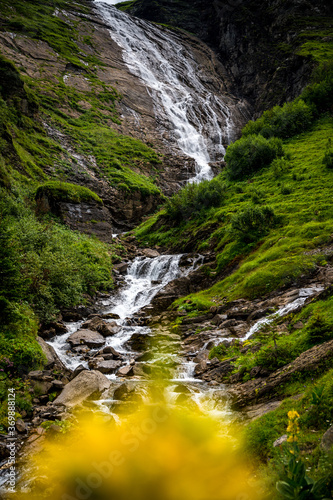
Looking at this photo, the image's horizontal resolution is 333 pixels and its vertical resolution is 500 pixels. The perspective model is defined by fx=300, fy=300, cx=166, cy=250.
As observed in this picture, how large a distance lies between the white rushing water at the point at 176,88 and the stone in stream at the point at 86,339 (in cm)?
3771

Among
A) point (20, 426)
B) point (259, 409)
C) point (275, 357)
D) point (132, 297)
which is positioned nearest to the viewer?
point (259, 409)

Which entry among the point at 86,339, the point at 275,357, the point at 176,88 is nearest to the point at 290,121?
the point at 86,339

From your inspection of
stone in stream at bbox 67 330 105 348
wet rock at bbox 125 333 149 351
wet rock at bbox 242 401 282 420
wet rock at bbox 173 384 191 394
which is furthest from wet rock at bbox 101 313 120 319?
wet rock at bbox 242 401 282 420

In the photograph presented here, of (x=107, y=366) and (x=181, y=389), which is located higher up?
(x=181, y=389)

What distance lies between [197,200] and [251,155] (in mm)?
7535

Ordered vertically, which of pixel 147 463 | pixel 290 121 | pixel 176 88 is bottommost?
pixel 147 463

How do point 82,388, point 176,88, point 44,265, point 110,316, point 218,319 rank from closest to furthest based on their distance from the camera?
point 82,388 → point 218,319 → point 44,265 → point 110,316 → point 176,88

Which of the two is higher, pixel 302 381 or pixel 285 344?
pixel 302 381

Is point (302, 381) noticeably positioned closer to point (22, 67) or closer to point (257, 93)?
point (22, 67)

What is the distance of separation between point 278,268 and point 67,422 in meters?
11.0

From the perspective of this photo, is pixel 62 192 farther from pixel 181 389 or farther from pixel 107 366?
pixel 181 389

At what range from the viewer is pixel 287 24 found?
73.1 m

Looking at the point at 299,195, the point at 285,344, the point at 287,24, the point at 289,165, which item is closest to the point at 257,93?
the point at 287,24

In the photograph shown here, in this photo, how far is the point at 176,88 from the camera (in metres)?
69.1
